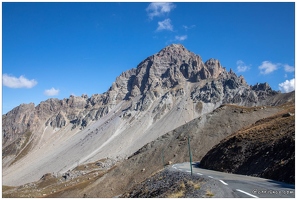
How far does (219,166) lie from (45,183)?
131 meters

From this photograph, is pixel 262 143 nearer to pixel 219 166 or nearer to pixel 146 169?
pixel 219 166

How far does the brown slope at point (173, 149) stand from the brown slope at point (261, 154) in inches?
1010

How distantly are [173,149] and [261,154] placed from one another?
46.4 metres

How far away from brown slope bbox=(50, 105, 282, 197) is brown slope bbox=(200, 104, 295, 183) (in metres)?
25.7

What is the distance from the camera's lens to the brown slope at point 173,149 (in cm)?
7112

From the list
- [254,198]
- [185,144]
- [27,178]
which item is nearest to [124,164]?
[185,144]

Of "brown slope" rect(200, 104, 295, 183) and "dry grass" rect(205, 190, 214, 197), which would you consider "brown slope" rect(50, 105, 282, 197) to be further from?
"dry grass" rect(205, 190, 214, 197)

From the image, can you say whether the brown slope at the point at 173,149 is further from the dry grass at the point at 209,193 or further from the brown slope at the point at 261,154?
the dry grass at the point at 209,193

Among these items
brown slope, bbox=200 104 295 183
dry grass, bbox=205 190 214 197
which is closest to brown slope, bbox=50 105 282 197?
brown slope, bbox=200 104 295 183

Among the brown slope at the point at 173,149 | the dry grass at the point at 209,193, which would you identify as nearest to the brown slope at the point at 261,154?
the dry grass at the point at 209,193

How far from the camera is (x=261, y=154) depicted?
33875mm

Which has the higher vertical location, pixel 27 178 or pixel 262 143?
pixel 262 143

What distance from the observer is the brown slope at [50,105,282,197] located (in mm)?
71125

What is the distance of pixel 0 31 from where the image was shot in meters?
14.9
